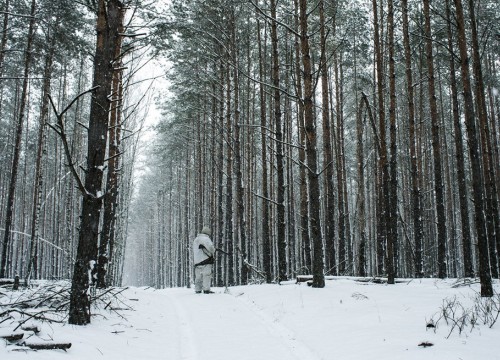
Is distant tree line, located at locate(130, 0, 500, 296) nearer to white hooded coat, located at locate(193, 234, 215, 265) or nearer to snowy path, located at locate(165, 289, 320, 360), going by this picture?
white hooded coat, located at locate(193, 234, 215, 265)

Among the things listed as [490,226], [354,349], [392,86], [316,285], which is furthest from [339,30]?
[354,349]

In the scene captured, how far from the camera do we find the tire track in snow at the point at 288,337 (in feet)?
13.0

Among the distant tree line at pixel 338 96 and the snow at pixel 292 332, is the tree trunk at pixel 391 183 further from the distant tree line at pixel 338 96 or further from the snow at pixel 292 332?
the snow at pixel 292 332

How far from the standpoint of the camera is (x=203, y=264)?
38.3 feet

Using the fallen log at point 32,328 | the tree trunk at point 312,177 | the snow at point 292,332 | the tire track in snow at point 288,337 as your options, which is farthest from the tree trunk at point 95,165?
the tree trunk at point 312,177

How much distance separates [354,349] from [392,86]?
8685mm

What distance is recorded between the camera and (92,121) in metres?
5.23

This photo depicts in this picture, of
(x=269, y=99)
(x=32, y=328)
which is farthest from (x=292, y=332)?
(x=269, y=99)

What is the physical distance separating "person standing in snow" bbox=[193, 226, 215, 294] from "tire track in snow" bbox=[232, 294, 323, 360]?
4531 mm

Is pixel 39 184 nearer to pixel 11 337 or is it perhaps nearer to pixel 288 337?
pixel 11 337

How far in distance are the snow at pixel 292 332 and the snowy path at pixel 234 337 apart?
0.01 m

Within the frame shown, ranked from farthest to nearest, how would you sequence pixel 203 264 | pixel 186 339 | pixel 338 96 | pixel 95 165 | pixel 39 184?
pixel 338 96 → pixel 203 264 → pixel 39 184 → pixel 95 165 → pixel 186 339

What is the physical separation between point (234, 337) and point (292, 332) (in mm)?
818

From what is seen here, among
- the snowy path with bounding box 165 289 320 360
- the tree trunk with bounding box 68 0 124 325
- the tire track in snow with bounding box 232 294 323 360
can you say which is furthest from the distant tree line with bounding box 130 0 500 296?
the tree trunk with bounding box 68 0 124 325
